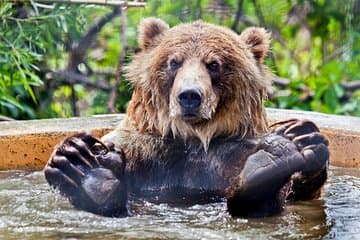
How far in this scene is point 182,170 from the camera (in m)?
4.47

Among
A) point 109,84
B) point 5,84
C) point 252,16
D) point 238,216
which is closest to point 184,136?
point 238,216

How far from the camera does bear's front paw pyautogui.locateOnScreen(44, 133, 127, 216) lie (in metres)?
3.98

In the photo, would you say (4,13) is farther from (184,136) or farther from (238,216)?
(238,216)

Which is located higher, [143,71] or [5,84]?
[143,71]

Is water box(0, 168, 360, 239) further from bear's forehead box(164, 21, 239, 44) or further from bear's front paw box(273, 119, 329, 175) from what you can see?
bear's forehead box(164, 21, 239, 44)

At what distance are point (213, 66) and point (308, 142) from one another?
64 cm

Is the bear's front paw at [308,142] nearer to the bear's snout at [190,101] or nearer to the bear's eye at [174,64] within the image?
the bear's snout at [190,101]

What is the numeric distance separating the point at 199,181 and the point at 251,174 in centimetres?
58

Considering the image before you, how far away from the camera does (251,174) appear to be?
12.7 ft

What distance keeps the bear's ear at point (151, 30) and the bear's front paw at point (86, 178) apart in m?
0.77

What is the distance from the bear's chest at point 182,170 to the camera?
4418 millimetres

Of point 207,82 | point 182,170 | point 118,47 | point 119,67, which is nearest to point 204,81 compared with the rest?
point 207,82

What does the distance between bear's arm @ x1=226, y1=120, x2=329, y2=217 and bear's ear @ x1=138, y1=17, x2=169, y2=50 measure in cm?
83

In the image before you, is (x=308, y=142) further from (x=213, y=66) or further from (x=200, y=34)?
(x=200, y=34)
